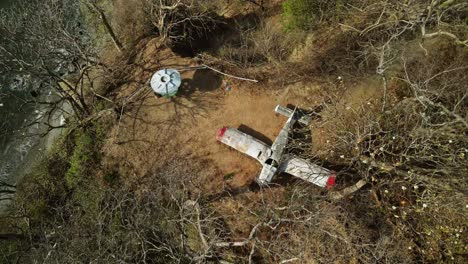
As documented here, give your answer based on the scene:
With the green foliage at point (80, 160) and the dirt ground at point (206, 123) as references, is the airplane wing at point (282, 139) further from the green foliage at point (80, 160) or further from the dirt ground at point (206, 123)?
the green foliage at point (80, 160)

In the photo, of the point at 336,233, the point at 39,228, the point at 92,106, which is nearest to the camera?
the point at 336,233

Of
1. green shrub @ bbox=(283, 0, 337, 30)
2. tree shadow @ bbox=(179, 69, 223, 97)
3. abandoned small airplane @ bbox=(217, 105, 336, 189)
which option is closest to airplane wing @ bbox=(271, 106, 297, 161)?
abandoned small airplane @ bbox=(217, 105, 336, 189)

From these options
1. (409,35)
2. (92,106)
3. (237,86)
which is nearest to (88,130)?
(92,106)

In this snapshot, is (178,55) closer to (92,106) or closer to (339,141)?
(92,106)

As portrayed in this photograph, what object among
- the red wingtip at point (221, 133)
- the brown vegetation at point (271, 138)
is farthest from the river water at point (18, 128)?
the red wingtip at point (221, 133)

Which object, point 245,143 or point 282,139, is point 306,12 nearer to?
point 282,139

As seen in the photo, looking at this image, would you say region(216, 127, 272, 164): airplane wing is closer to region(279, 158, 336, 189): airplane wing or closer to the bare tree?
region(279, 158, 336, 189): airplane wing
